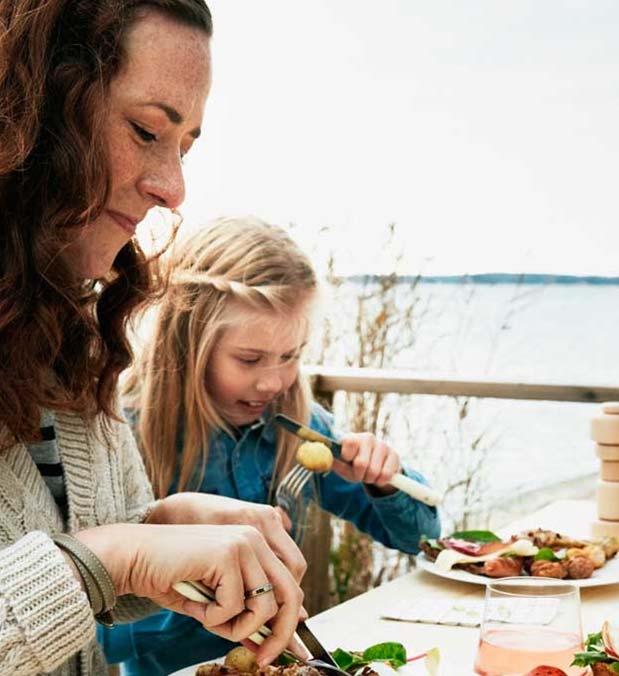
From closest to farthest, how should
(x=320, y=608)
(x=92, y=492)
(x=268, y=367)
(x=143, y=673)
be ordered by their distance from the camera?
(x=92, y=492) < (x=143, y=673) < (x=268, y=367) < (x=320, y=608)

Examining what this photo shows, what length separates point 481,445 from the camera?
13.5 ft

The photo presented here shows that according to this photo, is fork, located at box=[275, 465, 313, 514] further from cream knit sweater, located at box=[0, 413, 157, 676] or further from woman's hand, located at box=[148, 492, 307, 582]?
woman's hand, located at box=[148, 492, 307, 582]

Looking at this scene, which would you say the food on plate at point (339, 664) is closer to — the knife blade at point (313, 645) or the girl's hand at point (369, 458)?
the knife blade at point (313, 645)

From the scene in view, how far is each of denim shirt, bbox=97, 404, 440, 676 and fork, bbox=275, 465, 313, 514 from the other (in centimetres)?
15

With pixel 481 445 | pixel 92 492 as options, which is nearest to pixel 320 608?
pixel 481 445

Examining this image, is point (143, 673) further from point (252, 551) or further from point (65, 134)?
point (65, 134)

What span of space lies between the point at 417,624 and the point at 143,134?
0.70m

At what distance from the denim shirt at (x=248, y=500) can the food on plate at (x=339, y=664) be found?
73 centimetres

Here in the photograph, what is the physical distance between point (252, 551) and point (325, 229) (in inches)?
116

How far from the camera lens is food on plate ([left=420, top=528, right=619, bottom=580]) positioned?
1540 mm

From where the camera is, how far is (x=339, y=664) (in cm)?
111

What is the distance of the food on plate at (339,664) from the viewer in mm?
1064

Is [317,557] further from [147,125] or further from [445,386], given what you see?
[147,125]

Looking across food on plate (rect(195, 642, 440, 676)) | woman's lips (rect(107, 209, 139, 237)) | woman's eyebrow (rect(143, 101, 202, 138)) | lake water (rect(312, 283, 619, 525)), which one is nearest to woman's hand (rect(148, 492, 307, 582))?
food on plate (rect(195, 642, 440, 676))
